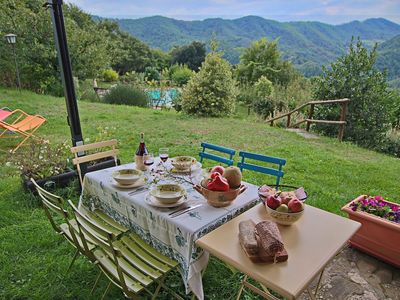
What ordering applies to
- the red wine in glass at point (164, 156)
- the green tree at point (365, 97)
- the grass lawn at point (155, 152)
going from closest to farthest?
the grass lawn at point (155, 152), the red wine in glass at point (164, 156), the green tree at point (365, 97)

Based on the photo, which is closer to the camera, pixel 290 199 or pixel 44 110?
pixel 290 199

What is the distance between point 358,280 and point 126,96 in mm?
9058

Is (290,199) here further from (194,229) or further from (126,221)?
(126,221)

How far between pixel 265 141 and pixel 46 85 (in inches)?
363

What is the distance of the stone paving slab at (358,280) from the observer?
6.03 feet

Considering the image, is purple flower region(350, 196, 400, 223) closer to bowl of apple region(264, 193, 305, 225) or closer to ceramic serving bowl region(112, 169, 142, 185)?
bowl of apple region(264, 193, 305, 225)

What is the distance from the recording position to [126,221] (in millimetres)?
1890

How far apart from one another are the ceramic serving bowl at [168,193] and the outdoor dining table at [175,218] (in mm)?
59

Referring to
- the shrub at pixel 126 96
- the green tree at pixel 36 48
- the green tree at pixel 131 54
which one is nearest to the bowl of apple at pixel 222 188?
the shrub at pixel 126 96

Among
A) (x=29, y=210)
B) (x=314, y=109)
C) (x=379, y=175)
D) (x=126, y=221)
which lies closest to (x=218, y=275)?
(x=126, y=221)

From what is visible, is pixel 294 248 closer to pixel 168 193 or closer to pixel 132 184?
pixel 168 193

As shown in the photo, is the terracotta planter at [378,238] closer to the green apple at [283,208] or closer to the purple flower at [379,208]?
the purple flower at [379,208]

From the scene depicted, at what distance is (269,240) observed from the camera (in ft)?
3.66

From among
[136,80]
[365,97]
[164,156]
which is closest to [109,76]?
[136,80]
